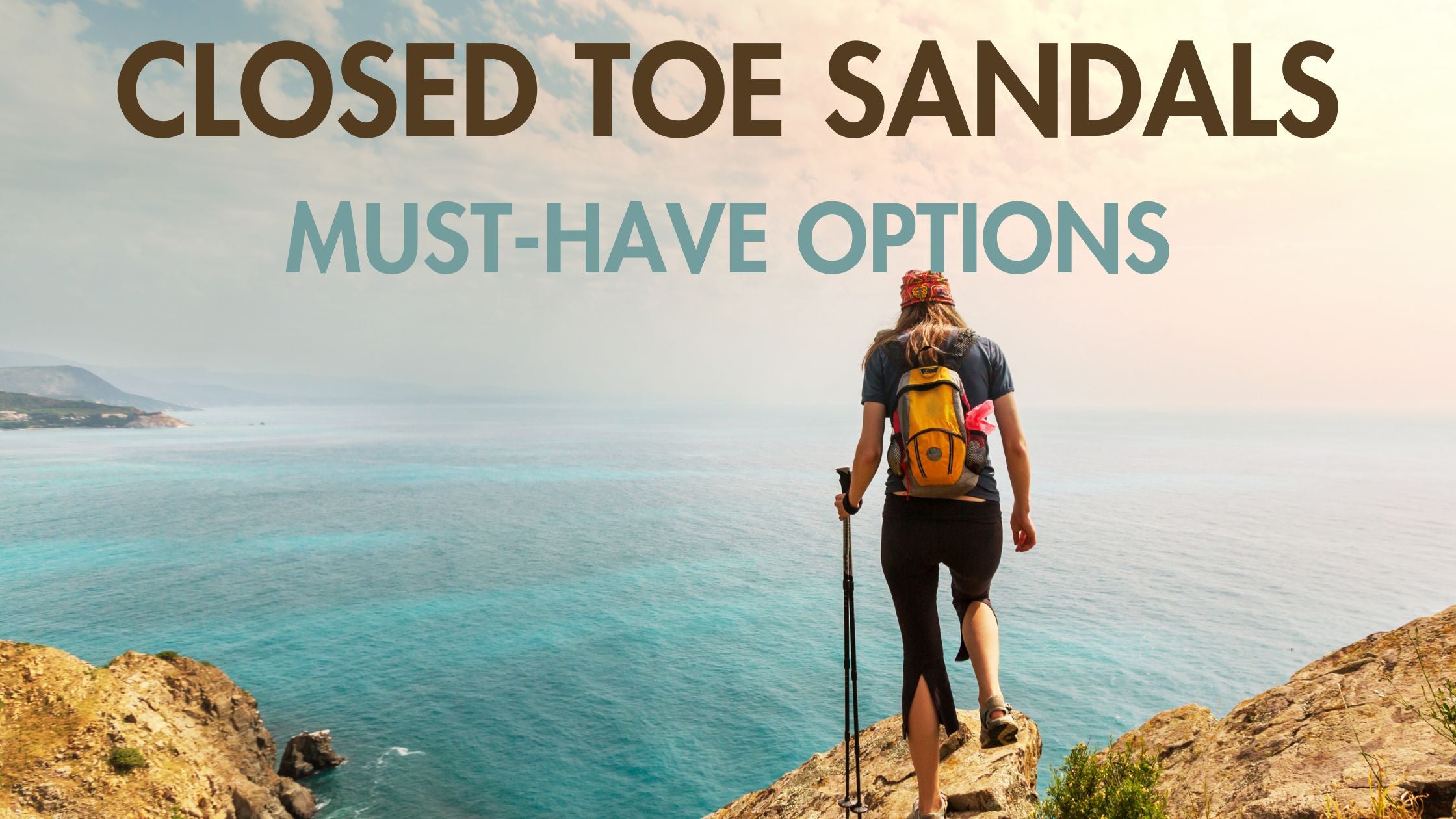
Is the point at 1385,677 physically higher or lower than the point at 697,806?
higher

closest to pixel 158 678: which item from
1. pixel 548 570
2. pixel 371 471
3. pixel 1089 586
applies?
pixel 548 570

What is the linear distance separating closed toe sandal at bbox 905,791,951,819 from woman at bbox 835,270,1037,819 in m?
0.02

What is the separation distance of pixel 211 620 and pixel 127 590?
56.0ft

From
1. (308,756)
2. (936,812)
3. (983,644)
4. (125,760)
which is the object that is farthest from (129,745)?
(983,644)

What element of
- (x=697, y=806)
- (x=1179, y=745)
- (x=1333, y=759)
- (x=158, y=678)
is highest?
(x=1333, y=759)

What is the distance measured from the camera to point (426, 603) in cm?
7475

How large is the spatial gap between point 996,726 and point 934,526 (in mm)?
1683

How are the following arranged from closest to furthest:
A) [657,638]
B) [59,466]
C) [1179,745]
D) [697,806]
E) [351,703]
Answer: [1179,745] < [697,806] < [351,703] < [657,638] < [59,466]

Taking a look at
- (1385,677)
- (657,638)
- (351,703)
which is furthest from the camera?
(657,638)

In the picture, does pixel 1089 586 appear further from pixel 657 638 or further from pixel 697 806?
pixel 697 806

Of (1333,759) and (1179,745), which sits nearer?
(1333,759)

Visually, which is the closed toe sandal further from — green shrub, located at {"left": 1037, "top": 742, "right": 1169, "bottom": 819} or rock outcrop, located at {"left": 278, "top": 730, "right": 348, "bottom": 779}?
rock outcrop, located at {"left": 278, "top": 730, "right": 348, "bottom": 779}

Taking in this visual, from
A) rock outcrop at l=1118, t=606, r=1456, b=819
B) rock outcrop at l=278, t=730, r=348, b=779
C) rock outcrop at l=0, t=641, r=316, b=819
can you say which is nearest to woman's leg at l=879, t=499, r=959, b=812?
rock outcrop at l=1118, t=606, r=1456, b=819

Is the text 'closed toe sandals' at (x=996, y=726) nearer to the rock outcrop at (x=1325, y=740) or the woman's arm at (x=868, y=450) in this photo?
the rock outcrop at (x=1325, y=740)
